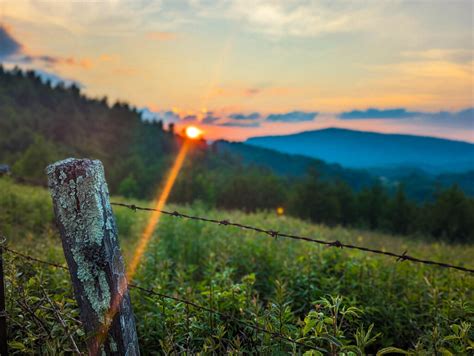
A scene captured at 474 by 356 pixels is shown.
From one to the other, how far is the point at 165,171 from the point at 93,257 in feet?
264

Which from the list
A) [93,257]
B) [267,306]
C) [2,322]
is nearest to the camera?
[93,257]

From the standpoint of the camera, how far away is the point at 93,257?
2.47 meters

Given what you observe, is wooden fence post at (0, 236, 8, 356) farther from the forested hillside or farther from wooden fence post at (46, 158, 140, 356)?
the forested hillside

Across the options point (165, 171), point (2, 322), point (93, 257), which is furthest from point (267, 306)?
point (165, 171)

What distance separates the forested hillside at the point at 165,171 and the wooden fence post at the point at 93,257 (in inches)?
758

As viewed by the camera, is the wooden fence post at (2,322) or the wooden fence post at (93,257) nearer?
the wooden fence post at (93,257)

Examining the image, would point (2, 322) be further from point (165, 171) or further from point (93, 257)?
point (165, 171)

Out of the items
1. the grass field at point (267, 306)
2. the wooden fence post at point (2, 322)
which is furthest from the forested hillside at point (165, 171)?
the wooden fence post at point (2, 322)

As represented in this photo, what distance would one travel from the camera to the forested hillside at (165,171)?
49.7m

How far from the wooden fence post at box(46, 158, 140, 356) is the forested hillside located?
19258 mm

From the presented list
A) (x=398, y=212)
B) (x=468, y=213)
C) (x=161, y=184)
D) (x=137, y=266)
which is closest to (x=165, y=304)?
(x=137, y=266)

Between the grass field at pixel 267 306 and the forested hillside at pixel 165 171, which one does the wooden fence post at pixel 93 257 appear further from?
the forested hillside at pixel 165 171

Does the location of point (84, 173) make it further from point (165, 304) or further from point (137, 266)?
point (137, 266)

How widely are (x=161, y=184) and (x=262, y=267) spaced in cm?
7071
